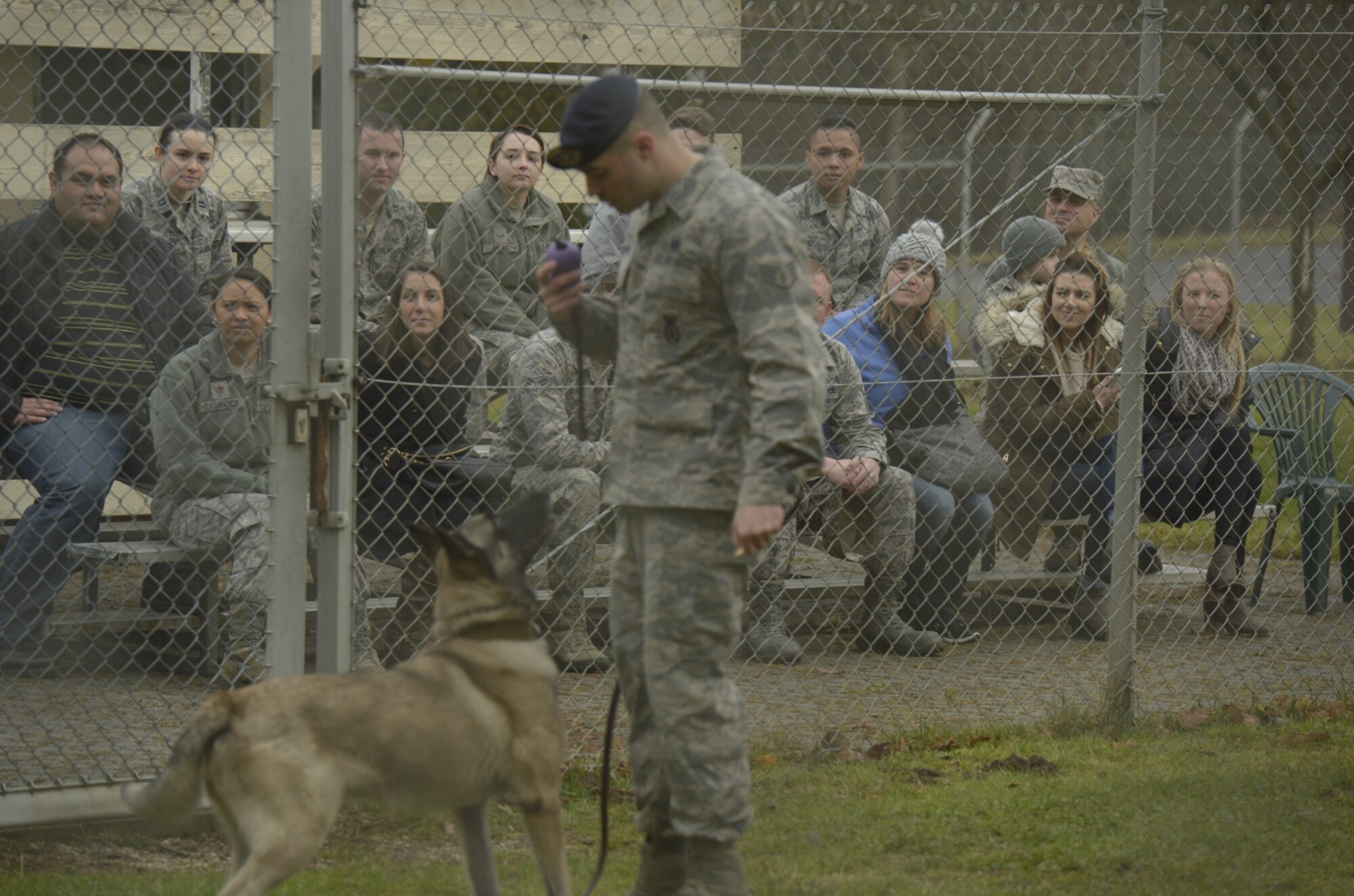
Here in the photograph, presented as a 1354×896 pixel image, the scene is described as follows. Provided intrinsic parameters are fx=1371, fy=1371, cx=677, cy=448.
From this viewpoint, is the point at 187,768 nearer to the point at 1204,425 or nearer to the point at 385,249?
the point at 385,249

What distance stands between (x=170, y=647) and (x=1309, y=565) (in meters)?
5.47

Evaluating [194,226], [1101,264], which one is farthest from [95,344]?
A: [1101,264]

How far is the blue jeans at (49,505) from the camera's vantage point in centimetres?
478

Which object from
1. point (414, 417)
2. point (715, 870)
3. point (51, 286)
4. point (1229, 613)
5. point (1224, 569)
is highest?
point (51, 286)

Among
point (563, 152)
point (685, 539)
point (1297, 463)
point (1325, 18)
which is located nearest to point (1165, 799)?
point (685, 539)

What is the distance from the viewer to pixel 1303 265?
22.8ft

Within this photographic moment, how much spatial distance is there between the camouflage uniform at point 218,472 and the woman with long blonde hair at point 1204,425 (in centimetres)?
392

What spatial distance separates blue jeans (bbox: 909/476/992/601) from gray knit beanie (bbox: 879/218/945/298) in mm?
945

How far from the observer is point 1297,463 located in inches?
278

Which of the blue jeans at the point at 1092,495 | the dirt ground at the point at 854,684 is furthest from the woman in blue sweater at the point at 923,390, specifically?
the blue jeans at the point at 1092,495

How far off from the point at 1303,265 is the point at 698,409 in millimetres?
5021

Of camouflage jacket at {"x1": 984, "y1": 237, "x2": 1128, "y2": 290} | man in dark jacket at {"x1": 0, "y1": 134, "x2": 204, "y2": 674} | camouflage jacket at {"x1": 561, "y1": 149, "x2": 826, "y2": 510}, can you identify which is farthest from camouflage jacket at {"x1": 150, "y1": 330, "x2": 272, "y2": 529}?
camouflage jacket at {"x1": 984, "y1": 237, "x2": 1128, "y2": 290}

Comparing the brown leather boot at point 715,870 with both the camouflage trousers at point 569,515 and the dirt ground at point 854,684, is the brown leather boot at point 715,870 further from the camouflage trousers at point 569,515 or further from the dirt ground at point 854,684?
the camouflage trousers at point 569,515

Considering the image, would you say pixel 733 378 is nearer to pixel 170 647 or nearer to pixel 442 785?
pixel 442 785
